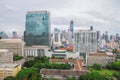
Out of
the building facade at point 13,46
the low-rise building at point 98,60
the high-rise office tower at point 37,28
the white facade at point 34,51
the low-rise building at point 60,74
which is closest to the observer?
the low-rise building at point 60,74

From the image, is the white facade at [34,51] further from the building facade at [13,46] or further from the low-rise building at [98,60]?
the low-rise building at [98,60]

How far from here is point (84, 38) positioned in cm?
3472

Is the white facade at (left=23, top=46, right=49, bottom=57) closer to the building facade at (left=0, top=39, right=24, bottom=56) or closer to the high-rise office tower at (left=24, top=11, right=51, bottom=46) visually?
the building facade at (left=0, top=39, right=24, bottom=56)

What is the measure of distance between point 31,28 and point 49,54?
8904 mm

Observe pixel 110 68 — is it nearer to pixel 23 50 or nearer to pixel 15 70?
pixel 15 70

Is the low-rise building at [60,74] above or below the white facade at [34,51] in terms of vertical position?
below

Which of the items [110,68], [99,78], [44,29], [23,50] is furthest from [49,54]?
[99,78]

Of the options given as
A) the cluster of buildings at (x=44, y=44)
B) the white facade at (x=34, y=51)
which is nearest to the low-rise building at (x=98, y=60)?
the cluster of buildings at (x=44, y=44)

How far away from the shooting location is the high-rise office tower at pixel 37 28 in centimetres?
3953

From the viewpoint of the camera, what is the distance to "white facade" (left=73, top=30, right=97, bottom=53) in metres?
34.5

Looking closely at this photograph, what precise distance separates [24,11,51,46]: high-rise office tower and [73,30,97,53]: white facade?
7270mm

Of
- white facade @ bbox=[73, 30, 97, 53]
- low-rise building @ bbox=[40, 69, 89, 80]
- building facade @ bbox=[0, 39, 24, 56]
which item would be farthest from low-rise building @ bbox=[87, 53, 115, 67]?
building facade @ bbox=[0, 39, 24, 56]

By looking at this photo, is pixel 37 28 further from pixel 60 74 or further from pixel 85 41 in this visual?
pixel 60 74

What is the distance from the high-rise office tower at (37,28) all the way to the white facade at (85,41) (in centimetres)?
727
